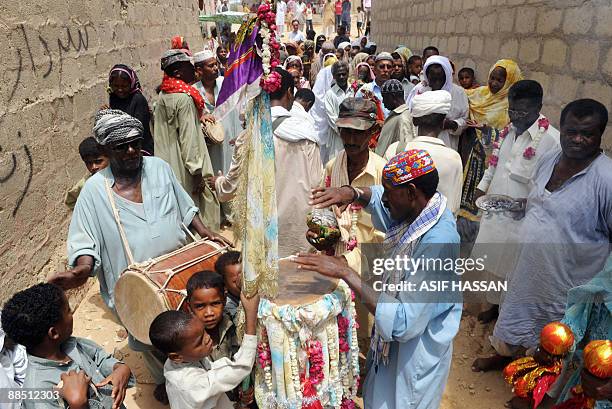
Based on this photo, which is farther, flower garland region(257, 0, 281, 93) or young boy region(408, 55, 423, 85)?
young boy region(408, 55, 423, 85)

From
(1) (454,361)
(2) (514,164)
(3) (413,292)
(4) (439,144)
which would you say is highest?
(4) (439,144)

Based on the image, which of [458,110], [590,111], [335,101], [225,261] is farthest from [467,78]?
[225,261]

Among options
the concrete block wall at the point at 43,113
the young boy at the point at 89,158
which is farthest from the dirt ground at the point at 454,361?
the young boy at the point at 89,158

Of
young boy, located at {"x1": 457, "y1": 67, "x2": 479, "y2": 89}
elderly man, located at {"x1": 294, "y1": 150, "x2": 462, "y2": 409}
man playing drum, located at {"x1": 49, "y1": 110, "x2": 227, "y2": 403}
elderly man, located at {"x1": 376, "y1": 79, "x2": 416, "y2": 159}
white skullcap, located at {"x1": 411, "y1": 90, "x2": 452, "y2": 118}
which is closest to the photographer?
elderly man, located at {"x1": 294, "y1": 150, "x2": 462, "y2": 409}

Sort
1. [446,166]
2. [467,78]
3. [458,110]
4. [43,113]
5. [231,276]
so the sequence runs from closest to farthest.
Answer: [231,276]
[446,166]
[43,113]
[458,110]
[467,78]

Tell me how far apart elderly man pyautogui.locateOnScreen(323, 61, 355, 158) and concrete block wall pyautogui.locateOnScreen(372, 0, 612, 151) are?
2.26 metres

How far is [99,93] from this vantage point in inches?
212

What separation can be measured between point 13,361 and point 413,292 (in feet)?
6.14

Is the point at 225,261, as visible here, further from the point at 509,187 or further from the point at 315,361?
the point at 509,187

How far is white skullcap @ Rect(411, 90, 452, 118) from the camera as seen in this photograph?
3.69m

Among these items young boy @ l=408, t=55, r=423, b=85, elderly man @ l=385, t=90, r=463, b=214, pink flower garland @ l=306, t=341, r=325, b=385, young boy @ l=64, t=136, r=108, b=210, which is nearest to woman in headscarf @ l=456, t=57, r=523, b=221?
elderly man @ l=385, t=90, r=463, b=214

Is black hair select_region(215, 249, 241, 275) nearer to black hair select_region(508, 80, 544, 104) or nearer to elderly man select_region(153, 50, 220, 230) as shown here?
elderly man select_region(153, 50, 220, 230)

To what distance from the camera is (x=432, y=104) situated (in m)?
3.71

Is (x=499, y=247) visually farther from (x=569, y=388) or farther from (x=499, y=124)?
(x=499, y=124)
